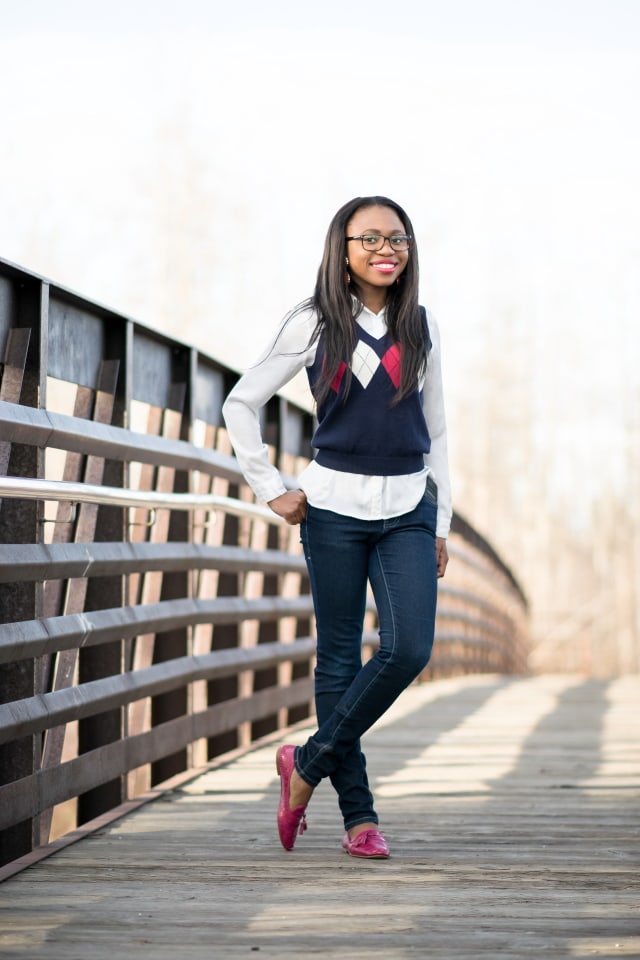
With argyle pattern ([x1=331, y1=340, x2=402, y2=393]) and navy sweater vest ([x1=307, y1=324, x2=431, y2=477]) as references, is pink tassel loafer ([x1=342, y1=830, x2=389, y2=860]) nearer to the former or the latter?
navy sweater vest ([x1=307, y1=324, x2=431, y2=477])

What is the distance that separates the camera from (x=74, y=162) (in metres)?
36.3

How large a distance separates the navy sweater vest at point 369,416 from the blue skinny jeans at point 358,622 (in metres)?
0.14

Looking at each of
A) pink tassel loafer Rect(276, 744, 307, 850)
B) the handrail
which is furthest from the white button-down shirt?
pink tassel loafer Rect(276, 744, 307, 850)

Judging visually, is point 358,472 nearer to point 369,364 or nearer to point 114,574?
point 369,364

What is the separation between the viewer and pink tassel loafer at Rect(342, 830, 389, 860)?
3.73 metres

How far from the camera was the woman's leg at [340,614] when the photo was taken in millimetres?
3705

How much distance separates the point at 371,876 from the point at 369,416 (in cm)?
112

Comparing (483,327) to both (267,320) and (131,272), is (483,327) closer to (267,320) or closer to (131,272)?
(267,320)

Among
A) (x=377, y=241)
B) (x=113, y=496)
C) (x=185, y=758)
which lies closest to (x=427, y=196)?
(x=185, y=758)

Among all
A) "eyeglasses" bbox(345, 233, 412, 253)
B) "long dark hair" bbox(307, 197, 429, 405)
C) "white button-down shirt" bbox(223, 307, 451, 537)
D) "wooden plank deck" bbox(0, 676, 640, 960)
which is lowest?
"wooden plank deck" bbox(0, 676, 640, 960)

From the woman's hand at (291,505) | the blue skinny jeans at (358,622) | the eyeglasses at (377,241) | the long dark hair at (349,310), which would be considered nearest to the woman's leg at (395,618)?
the blue skinny jeans at (358,622)

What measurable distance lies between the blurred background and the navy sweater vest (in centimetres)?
2408

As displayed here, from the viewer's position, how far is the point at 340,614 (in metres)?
3.78

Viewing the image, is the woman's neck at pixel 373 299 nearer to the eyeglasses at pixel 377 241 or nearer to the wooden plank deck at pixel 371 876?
the eyeglasses at pixel 377 241
